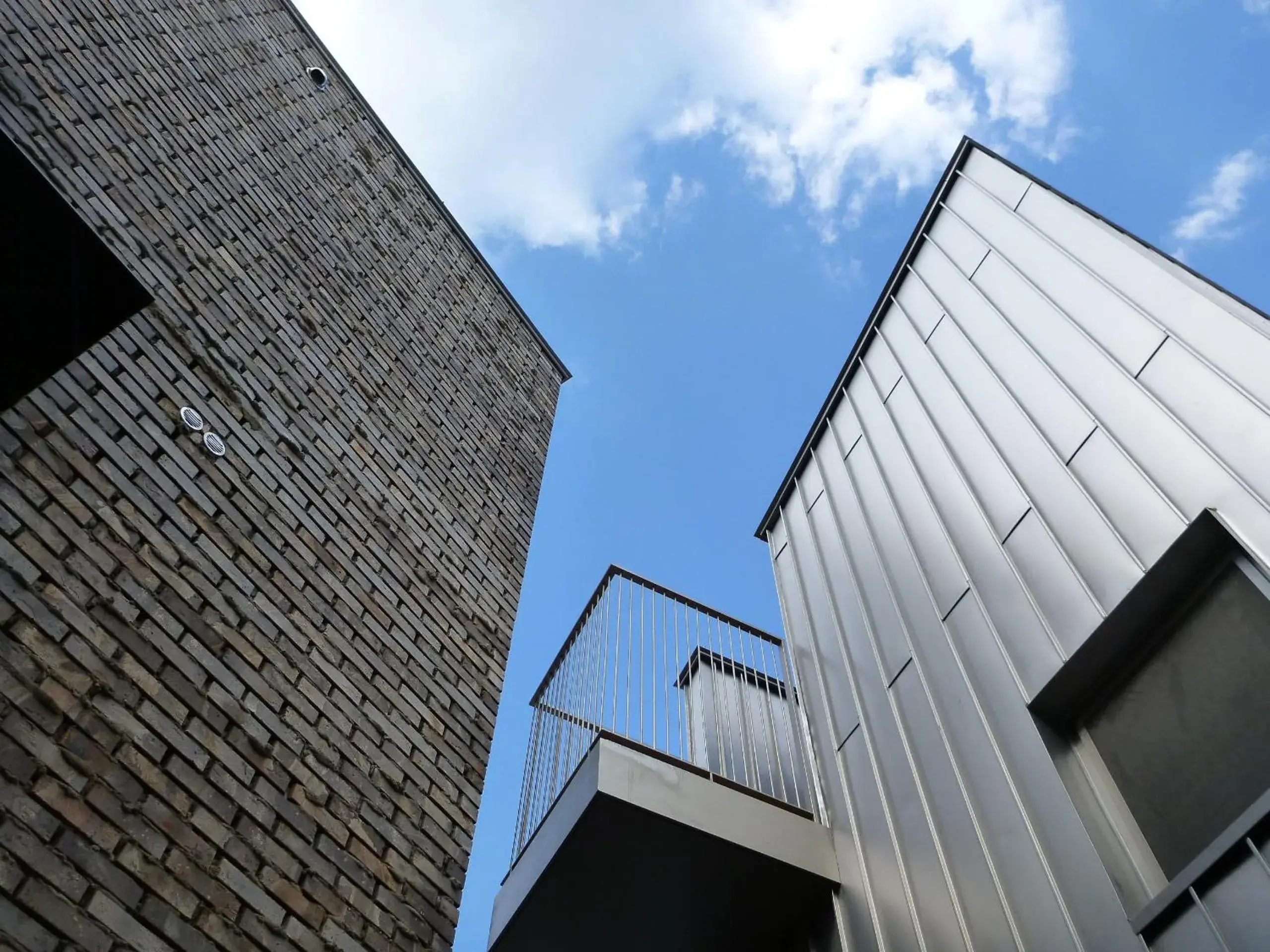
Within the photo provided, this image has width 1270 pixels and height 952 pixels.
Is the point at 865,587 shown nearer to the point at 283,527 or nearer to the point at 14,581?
the point at 283,527

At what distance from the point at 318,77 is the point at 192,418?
208 inches

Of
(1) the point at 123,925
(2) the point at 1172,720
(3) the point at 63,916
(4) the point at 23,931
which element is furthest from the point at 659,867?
(4) the point at 23,931

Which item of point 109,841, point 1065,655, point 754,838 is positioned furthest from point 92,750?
point 1065,655

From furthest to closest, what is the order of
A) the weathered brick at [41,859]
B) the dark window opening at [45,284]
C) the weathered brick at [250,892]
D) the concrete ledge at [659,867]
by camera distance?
1. the concrete ledge at [659,867]
2. the weathered brick at [250,892]
3. the weathered brick at [41,859]
4. the dark window opening at [45,284]

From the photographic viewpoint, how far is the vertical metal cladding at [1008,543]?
12.3 feet

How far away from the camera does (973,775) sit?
437 centimetres

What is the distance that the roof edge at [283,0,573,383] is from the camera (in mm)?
8734

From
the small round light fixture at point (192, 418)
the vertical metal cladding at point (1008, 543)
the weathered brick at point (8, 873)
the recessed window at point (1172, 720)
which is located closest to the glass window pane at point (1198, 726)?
the recessed window at point (1172, 720)

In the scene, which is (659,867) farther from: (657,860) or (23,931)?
(23,931)

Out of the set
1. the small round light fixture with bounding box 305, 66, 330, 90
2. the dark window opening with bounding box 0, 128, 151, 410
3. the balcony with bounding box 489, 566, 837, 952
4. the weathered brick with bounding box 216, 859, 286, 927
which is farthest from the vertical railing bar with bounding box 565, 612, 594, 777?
the small round light fixture with bounding box 305, 66, 330, 90

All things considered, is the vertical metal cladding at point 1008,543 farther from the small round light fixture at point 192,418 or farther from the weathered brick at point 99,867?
the small round light fixture at point 192,418

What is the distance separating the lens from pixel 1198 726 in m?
3.53

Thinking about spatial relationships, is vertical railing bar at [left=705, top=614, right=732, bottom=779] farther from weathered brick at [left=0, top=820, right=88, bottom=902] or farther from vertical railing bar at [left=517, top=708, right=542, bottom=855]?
weathered brick at [left=0, top=820, right=88, bottom=902]

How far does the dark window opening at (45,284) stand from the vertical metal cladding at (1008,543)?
3.90 metres
